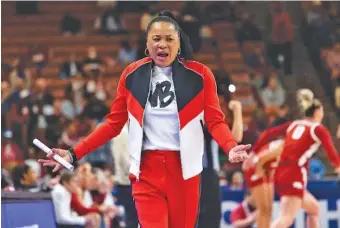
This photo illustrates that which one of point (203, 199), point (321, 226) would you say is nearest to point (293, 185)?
point (321, 226)

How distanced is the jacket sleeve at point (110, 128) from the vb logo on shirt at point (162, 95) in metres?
0.23

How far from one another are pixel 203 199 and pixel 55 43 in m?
13.7

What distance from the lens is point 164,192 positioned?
6230mm

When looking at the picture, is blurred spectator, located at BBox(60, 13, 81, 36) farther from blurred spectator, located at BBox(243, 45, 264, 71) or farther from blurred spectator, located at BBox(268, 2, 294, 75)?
blurred spectator, located at BBox(268, 2, 294, 75)

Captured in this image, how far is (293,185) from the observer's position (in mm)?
11680

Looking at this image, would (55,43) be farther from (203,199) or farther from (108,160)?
(203,199)

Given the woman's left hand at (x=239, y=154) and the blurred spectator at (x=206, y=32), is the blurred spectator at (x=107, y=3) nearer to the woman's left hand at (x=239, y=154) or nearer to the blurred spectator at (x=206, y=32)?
the blurred spectator at (x=206, y=32)

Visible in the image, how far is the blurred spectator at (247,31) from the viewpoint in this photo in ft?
72.9

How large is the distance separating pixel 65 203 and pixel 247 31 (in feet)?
40.1

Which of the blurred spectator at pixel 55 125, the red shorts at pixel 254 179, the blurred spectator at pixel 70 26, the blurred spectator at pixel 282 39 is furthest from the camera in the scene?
the blurred spectator at pixel 70 26

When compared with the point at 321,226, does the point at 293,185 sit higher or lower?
higher

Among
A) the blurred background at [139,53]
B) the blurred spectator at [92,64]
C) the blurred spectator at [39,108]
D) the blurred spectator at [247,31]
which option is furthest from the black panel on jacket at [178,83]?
the blurred spectator at [247,31]

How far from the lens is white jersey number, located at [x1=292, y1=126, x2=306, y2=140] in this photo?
11.6 meters

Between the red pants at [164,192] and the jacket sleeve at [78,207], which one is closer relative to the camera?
the red pants at [164,192]
